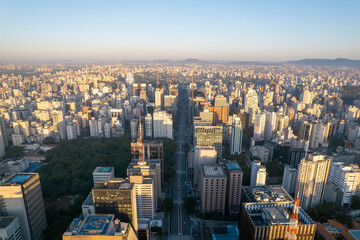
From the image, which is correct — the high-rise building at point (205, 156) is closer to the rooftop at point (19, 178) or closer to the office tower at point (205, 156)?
the office tower at point (205, 156)

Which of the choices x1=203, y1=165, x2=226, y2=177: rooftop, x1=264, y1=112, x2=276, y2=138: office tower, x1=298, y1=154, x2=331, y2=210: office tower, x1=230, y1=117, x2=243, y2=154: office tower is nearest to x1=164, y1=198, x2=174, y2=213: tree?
x1=203, y1=165, x2=226, y2=177: rooftop

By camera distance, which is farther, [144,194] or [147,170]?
[147,170]

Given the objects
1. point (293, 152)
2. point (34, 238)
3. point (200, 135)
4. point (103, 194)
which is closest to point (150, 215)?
point (103, 194)

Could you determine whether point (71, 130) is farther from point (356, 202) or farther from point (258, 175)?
point (356, 202)

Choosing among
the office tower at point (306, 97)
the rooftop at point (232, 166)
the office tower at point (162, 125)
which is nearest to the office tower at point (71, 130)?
the office tower at point (162, 125)

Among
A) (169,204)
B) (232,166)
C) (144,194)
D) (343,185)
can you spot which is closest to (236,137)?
(232,166)

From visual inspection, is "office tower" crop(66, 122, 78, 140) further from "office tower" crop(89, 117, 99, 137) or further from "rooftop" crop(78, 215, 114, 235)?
"rooftop" crop(78, 215, 114, 235)
